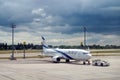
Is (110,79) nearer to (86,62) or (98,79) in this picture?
(98,79)

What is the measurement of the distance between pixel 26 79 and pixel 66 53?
43.2 m

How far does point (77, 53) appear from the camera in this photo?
77.0 meters

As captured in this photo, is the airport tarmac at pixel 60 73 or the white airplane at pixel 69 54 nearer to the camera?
the airport tarmac at pixel 60 73

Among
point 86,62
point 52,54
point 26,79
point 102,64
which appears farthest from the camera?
point 52,54

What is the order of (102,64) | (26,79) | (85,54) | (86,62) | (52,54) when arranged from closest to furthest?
(26,79)
(102,64)
(85,54)
(86,62)
(52,54)

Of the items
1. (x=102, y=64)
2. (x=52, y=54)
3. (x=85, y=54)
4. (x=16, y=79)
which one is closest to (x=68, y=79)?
(x=16, y=79)

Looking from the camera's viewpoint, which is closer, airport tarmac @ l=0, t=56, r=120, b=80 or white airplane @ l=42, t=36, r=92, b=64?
airport tarmac @ l=0, t=56, r=120, b=80

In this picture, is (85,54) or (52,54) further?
(52,54)

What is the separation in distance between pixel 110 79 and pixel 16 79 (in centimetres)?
1211

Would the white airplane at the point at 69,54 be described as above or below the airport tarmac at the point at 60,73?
above

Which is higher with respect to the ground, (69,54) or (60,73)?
(69,54)

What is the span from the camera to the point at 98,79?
39.2 meters

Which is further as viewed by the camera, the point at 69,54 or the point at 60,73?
the point at 69,54

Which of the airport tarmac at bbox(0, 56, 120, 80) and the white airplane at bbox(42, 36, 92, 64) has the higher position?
the white airplane at bbox(42, 36, 92, 64)
